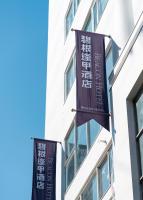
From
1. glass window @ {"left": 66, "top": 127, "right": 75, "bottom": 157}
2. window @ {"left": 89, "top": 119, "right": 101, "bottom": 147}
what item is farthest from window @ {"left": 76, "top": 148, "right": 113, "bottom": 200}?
glass window @ {"left": 66, "top": 127, "right": 75, "bottom": 157}

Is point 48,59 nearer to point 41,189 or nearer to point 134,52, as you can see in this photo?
point 41,189

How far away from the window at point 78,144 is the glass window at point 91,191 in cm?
130

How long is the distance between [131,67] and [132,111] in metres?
1.18

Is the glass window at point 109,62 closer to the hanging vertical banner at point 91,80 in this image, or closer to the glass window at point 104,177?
the hanging vertical banner at point 91,80

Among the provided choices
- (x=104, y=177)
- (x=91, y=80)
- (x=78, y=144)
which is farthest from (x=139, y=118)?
(x=78, y=144)

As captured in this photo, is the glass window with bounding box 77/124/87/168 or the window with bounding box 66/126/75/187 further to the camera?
the window with bounding box 66/126/75/187

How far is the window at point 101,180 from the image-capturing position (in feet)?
61.5

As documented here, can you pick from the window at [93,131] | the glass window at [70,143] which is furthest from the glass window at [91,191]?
the glass window at [70,143]

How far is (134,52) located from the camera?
16250mm

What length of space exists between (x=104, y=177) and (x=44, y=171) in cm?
509

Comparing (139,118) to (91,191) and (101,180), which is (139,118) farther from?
(91,191)

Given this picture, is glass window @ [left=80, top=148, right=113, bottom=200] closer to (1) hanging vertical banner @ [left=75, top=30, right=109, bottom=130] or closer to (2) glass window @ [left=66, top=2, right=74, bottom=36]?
(1) hanging vertical banner @ [left=75, top=30, right=109, bottom=130]

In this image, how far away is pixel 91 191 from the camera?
20250 mm

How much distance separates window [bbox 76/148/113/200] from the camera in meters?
18.7
